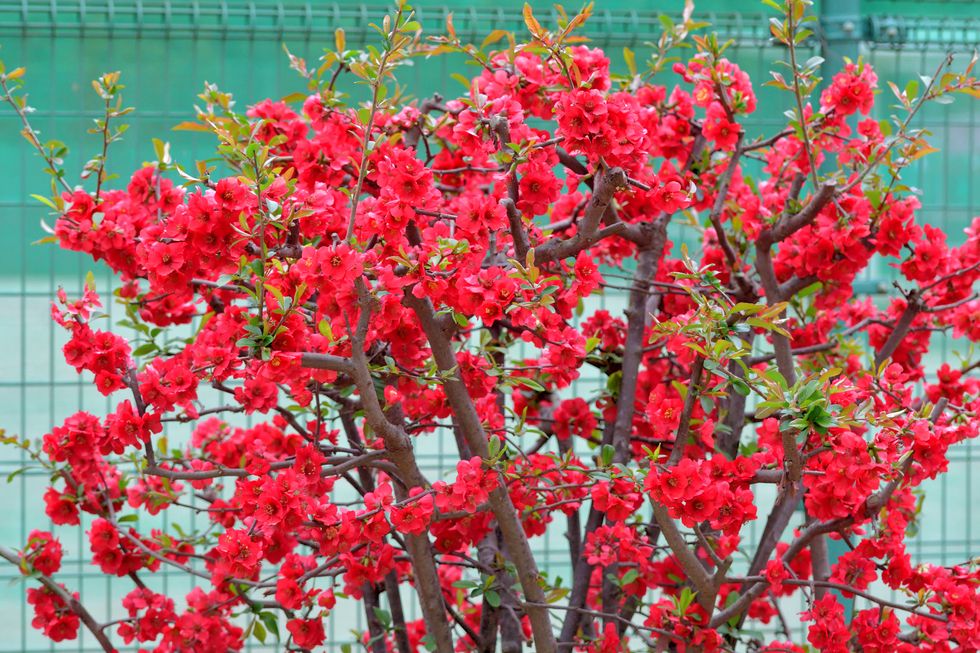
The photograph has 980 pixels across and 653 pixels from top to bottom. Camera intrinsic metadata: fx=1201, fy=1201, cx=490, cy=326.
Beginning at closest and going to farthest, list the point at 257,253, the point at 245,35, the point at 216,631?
the point at 257,253
the point at 216,631
the point at 245,35

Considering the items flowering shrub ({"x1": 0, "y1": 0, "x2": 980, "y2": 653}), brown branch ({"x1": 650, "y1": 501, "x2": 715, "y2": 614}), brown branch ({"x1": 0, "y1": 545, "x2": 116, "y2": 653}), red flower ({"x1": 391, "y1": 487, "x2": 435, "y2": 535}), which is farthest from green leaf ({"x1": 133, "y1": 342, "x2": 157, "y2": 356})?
brown branch ({"x1": 650, "y1": 501, "x2": 715, "y2": 614})

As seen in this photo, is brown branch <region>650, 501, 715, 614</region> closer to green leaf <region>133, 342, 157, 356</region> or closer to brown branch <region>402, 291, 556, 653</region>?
brown branch <region>402, 291, 556, 653</region>

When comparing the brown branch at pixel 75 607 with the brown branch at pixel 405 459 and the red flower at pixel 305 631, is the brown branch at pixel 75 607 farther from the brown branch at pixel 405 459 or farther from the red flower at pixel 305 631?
the brown branch at pixel 405 459

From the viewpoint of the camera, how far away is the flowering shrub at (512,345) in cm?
127

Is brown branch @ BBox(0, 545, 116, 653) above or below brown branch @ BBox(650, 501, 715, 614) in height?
below

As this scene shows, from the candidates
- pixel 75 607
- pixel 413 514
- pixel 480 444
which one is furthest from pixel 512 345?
pixel 75 607

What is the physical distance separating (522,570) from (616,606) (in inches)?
12.6

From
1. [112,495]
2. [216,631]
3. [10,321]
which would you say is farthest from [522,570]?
[10,321]

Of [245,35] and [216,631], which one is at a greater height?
[245,35]

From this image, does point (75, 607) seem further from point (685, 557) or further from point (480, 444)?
point (685, 557)

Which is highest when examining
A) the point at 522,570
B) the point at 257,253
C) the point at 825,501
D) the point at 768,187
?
the point at 768,187

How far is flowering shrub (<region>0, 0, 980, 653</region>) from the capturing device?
4.15 feet

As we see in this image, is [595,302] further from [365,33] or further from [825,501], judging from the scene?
[825,501]

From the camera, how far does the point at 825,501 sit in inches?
55.7
